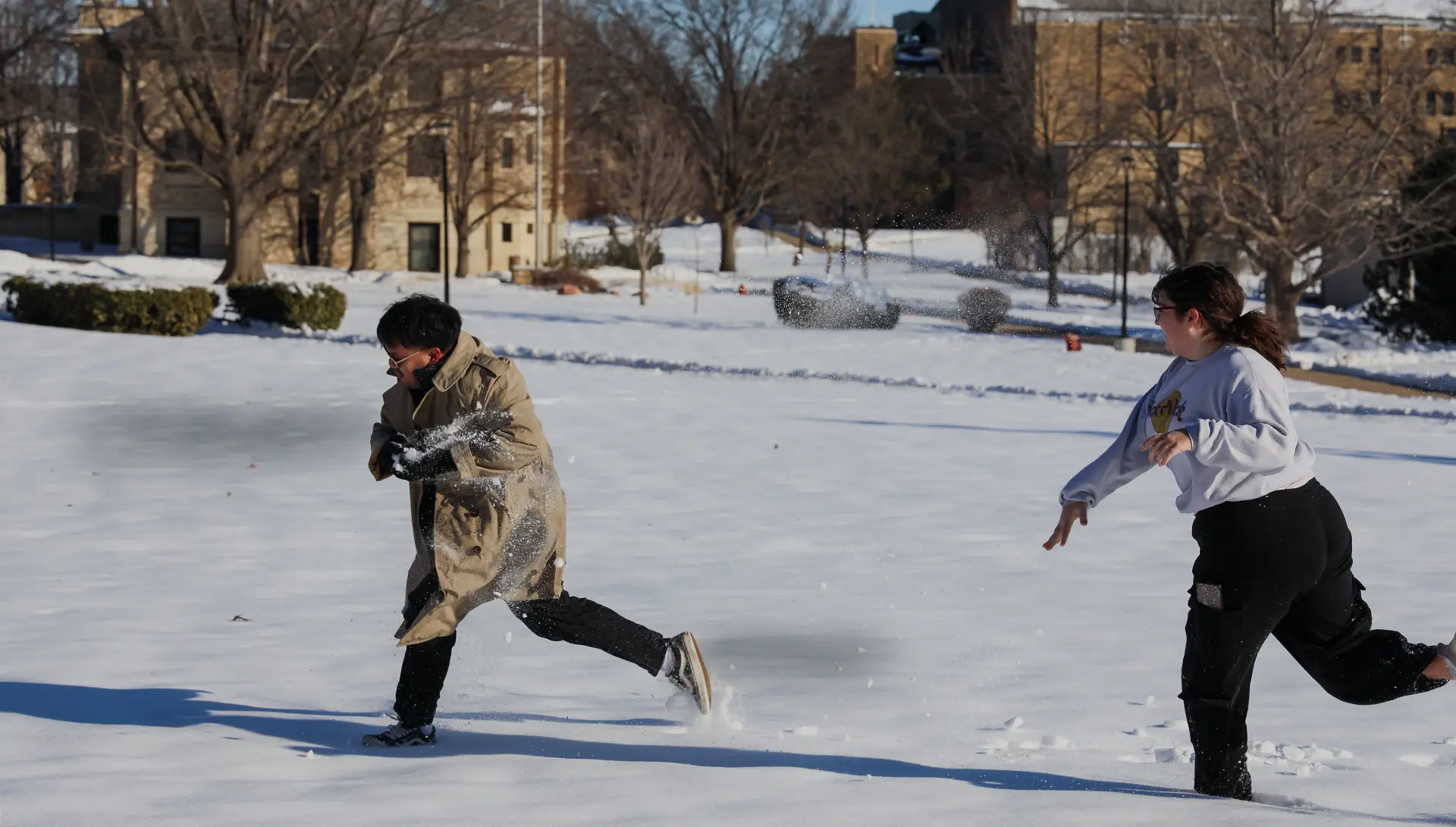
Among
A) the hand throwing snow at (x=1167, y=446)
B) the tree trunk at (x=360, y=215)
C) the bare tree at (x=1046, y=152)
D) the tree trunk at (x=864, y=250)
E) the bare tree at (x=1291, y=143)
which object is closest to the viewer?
the hand throwing snow at (x=1167, y=446)

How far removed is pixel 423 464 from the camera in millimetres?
4594

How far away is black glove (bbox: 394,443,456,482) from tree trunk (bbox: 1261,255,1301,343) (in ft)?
86.5

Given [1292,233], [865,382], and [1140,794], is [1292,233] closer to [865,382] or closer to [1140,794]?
[865,382]

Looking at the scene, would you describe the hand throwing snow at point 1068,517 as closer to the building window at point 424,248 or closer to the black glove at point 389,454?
the black glove at point 389,454

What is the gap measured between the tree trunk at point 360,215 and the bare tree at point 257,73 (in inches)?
388

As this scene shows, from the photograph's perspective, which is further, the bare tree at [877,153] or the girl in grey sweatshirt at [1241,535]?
the bare tree at [877,153]

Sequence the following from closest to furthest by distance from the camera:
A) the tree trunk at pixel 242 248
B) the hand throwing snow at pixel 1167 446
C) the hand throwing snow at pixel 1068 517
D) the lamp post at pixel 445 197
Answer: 1. the hand throwing snow at pixel 1167 446
2. the hand throwing snow at pixel 1068 517
3. the lamp post at pixel 445 197
4. the tree trunk at pixel 242 248

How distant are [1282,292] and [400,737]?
27221mm

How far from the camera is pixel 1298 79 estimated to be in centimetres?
2831

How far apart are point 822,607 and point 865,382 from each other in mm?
13037

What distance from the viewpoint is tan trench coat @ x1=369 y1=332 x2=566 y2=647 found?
468cm

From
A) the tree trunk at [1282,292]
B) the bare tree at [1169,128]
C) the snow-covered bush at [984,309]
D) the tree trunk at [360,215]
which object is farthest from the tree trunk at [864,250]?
the tree trunk at [360,215]

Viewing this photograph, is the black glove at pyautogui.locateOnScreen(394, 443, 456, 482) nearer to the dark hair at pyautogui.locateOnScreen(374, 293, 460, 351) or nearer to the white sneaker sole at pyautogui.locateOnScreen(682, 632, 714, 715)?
the dark hair at pyautogui.locateOnScreen(374, 293, 460, 351)

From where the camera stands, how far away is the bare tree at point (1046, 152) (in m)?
40.2
